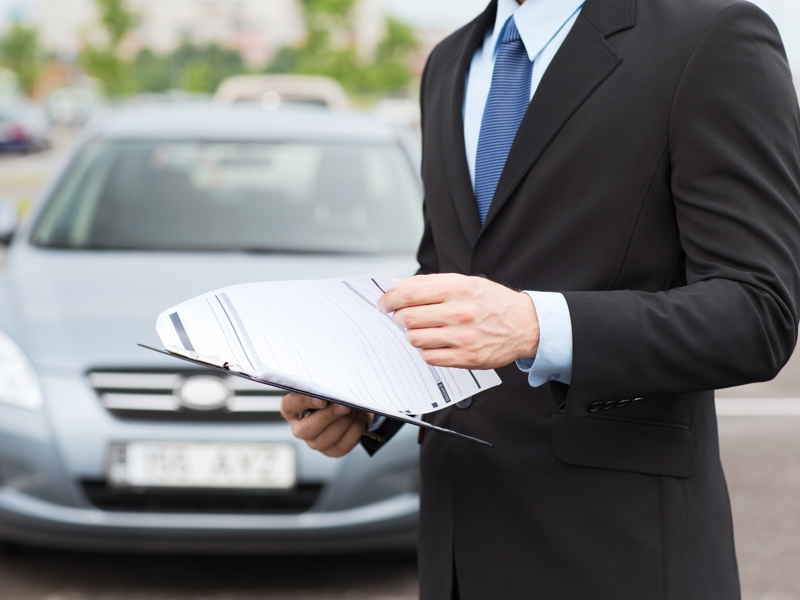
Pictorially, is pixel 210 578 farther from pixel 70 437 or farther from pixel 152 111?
pixel 152 111

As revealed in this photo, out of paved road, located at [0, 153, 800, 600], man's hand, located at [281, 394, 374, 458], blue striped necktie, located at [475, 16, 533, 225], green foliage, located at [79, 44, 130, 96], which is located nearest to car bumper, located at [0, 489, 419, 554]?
paved road, located at [0, 153, 800, 600]

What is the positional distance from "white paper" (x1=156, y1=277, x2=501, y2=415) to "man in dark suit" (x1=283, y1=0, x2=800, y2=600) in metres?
0.12

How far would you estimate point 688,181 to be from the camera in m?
1.21

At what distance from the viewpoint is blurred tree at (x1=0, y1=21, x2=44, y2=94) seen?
49438 mm

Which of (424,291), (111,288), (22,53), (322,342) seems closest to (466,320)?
(424,291)

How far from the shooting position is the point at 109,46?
4047 centimetres

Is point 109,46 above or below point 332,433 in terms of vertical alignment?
above

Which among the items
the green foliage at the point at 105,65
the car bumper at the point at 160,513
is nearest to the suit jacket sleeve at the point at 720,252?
the car bumper at the point at 160,513

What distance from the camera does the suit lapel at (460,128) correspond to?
142cm

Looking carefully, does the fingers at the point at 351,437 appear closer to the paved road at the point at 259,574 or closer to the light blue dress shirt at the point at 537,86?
the light blue dress shirt at the point at 537,86

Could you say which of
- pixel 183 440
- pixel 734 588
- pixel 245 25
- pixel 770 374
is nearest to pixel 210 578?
pixel 183 440

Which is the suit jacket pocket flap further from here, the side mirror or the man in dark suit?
the side mirror

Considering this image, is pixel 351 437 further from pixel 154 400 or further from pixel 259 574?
pixel 259 574

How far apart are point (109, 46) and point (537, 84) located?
41.9 metres
